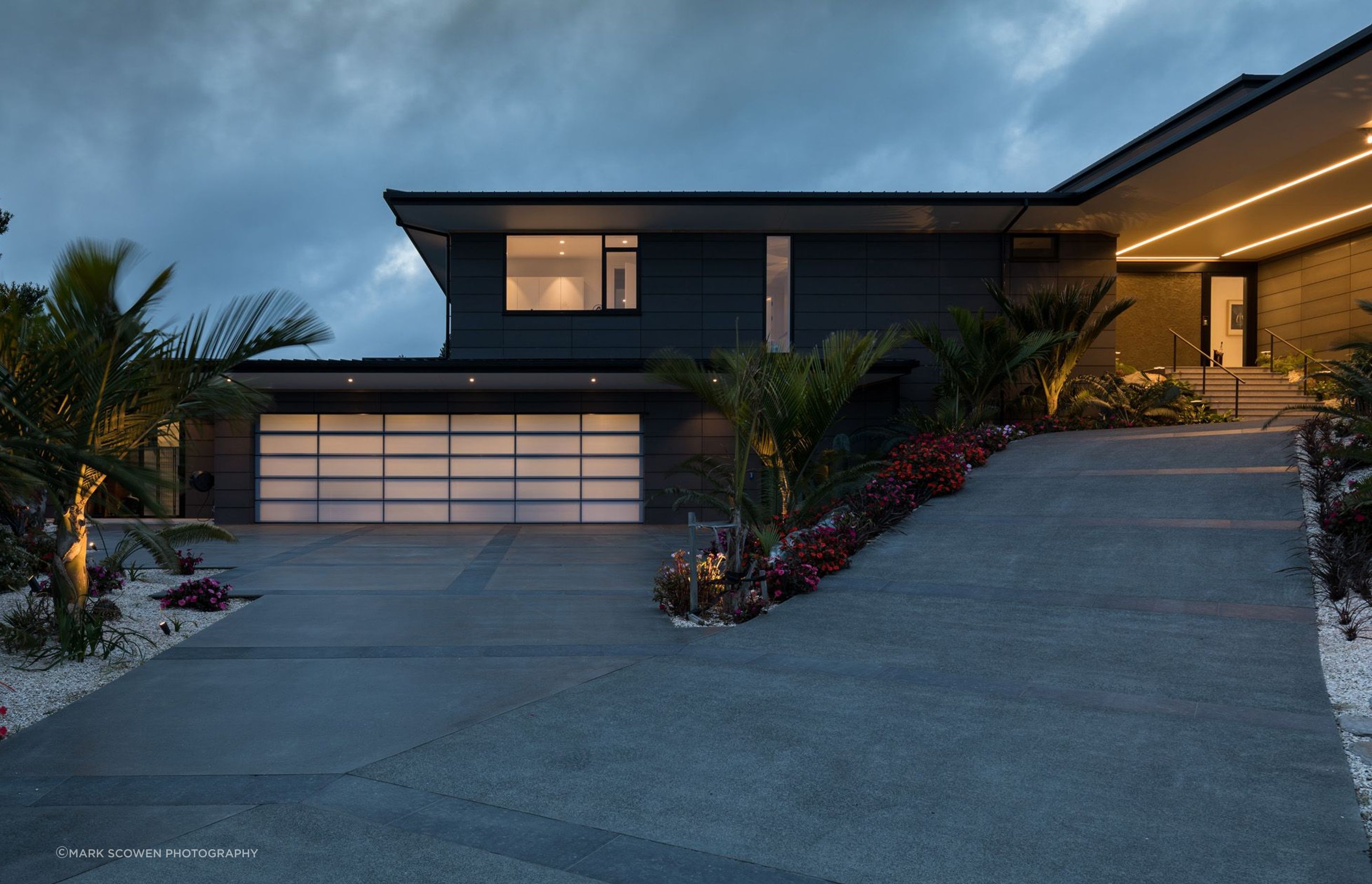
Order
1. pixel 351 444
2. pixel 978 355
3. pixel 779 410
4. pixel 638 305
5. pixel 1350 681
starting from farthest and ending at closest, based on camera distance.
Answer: pixel 351 444 → pixel 638 305 → pixel 978 355 → pixel 779 410 → pixel 1350 681

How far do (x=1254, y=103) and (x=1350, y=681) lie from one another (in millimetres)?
9438

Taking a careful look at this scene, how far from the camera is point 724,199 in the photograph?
1494 centimetres

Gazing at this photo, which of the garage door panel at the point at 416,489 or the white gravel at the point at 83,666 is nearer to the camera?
the white gravel at the point at 83,666

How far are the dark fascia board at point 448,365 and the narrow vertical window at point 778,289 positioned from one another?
2.72 meters

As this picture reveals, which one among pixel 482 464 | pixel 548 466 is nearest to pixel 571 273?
pixel 548 466

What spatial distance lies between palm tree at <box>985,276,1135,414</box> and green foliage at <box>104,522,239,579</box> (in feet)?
42.3

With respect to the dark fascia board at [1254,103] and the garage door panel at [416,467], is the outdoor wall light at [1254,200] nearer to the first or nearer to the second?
the dark fascia board at [1254,103]

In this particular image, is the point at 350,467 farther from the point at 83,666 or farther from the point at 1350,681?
the point at 1350,681

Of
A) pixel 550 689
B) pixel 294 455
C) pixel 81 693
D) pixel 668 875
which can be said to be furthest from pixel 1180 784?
pixel 294 455

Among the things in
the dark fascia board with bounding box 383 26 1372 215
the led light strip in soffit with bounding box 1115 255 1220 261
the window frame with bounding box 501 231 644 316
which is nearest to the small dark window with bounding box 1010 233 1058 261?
the dark fascia board with bounding box 383 26 1372 215

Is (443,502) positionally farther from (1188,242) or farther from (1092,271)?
(1188,242)

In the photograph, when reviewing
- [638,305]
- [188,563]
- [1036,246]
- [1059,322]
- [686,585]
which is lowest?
[188,563]

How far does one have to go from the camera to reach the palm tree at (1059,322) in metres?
14.7

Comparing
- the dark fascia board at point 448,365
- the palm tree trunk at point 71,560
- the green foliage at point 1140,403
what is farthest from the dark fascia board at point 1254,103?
the palm tree trunk at point 71,560
